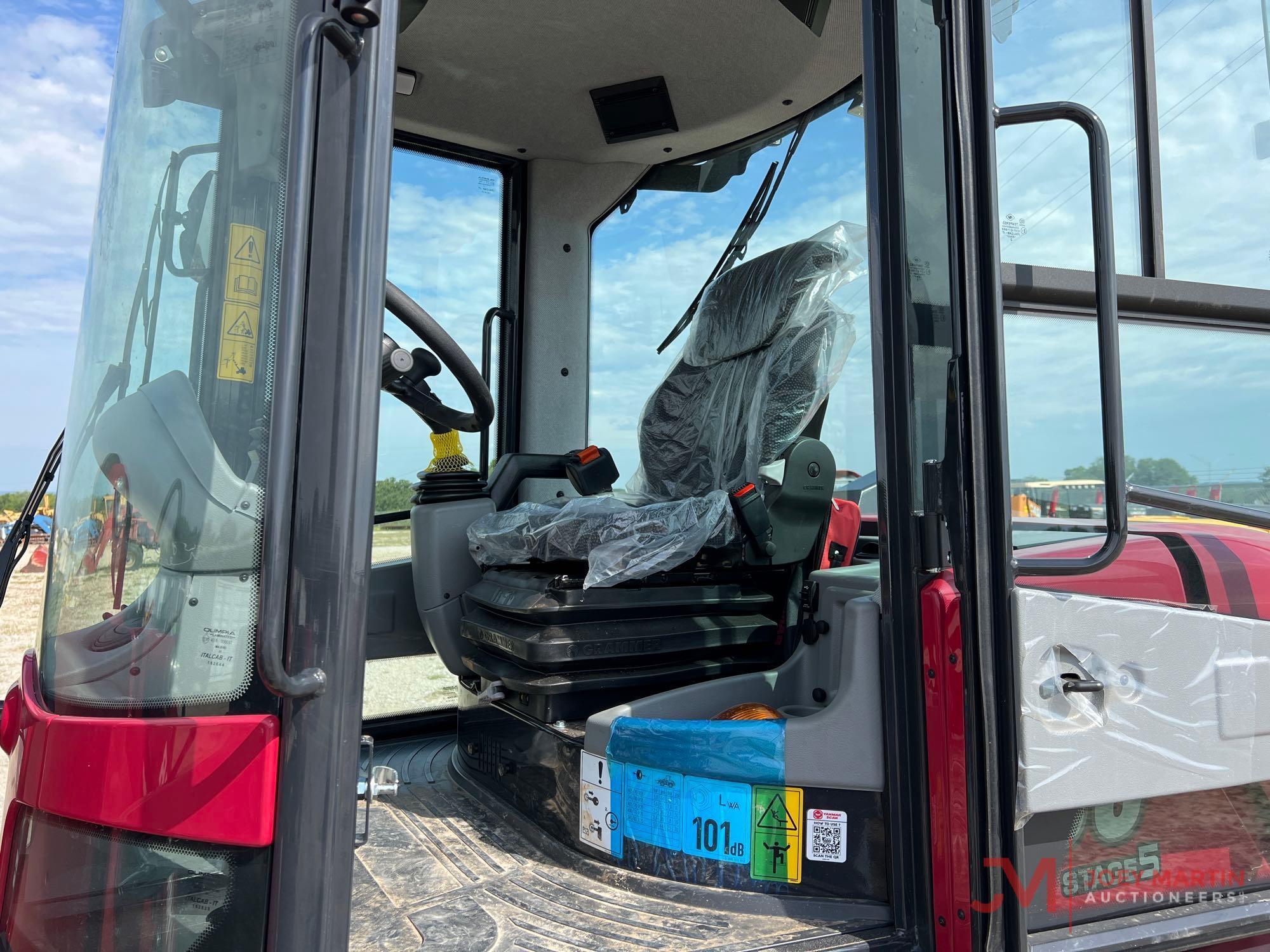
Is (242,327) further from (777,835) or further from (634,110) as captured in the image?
(634,110)

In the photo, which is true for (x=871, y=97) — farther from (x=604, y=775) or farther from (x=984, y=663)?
(x=604, y=775)

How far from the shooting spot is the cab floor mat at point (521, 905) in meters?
1.29

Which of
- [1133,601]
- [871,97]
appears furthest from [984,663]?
[871,97]

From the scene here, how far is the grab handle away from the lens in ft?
3.82

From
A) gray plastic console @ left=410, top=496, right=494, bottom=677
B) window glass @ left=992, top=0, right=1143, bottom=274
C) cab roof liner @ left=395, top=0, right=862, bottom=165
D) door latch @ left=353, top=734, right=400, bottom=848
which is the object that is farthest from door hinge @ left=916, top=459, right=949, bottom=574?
cab roof liner @ left=395, top=0, right=862, bottom=165

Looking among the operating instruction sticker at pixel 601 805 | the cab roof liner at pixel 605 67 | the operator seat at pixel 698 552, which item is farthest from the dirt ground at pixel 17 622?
the operating instruction sticker at pixel 601 805

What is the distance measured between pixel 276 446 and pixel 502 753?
1.22 m

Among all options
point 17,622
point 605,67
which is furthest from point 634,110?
point 17,622

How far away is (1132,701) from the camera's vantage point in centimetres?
121

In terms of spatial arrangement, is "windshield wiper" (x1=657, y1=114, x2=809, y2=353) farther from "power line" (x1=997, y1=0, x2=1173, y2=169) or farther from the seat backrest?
"power line" (x1=997, y1=0, x2=1173, y2=169)

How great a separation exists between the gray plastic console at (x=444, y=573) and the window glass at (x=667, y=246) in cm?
67

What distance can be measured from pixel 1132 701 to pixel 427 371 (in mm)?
1361

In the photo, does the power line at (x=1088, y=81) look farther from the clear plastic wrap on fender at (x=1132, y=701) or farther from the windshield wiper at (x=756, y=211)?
the windshield wiper at (x=756, y=211)

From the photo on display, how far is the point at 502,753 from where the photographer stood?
6.22 feet
